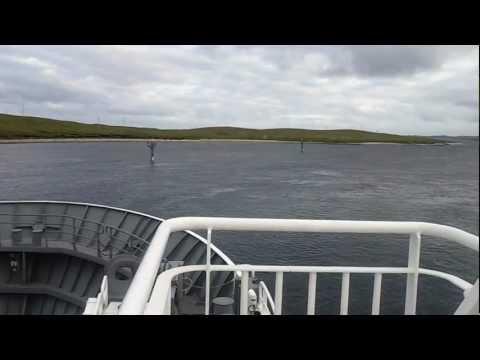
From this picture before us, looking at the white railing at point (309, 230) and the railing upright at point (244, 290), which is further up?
the white railing at point (309, 230)

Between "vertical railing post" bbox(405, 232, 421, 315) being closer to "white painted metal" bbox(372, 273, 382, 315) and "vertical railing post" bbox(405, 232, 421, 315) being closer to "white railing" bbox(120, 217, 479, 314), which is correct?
"white railing" bbox(120, 217, 479, 314)

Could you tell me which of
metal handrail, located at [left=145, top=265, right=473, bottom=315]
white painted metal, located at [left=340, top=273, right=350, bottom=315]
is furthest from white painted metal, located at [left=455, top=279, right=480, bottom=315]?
white painted metal, located at [left=340, top=273, right=350, bottom=315]

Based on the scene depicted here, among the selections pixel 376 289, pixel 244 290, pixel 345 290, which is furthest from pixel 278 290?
pixel 376 289

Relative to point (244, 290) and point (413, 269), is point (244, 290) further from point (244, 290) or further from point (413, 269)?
point (413, 269)

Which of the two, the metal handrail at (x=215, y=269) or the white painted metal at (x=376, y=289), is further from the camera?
the white painted metal at (x=376, y=289)

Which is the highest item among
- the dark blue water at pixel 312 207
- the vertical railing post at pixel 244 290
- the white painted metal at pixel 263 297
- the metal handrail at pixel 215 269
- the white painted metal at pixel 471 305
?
the white painted metal at pixel 471 305

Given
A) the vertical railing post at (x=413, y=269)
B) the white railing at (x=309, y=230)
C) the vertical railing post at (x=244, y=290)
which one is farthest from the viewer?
the vertical railing post at (x=244, y=290)

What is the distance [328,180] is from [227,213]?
13.1 metres

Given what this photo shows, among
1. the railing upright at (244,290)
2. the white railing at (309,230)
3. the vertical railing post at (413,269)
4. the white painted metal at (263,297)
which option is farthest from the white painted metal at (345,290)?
the white painted metal at (263,297)

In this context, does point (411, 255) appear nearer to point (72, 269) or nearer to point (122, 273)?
point (122, 273)

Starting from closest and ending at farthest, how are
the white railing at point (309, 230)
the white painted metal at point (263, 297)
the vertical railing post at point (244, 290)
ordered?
the white railing at point (309, 230) → the vertical railing post at point (244, 290) → the white painted metal at point (263, 297)

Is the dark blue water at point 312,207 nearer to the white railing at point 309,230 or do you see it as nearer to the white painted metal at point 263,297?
the white railing at point 309,230
